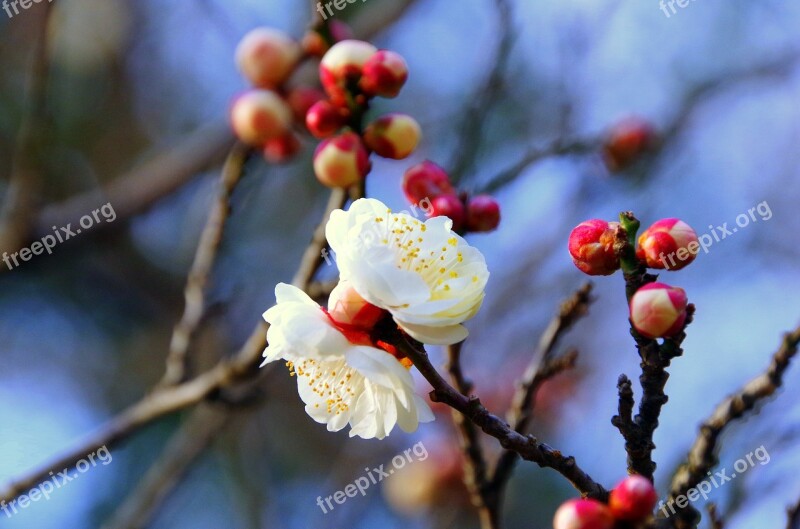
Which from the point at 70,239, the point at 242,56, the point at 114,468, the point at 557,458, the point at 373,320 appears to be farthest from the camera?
the point at 114,468

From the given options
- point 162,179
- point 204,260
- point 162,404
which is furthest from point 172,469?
point 162,179

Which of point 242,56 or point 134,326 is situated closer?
point 242,56

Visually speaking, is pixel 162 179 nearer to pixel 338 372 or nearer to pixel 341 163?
pixel 341 163

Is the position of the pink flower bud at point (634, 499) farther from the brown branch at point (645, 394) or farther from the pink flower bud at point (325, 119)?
the pink flower bud at point (325, 119)

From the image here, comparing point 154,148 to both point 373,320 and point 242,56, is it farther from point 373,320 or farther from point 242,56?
point 373,320

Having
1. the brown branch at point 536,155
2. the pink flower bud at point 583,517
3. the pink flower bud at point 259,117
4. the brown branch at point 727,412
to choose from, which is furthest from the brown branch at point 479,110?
A: the pink flower bud at point 583,517

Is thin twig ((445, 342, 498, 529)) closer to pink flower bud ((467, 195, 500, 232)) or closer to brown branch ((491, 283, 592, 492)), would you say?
brown branch ((491, 283, 592, 492))

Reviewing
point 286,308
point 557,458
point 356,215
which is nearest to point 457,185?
point 356,215
